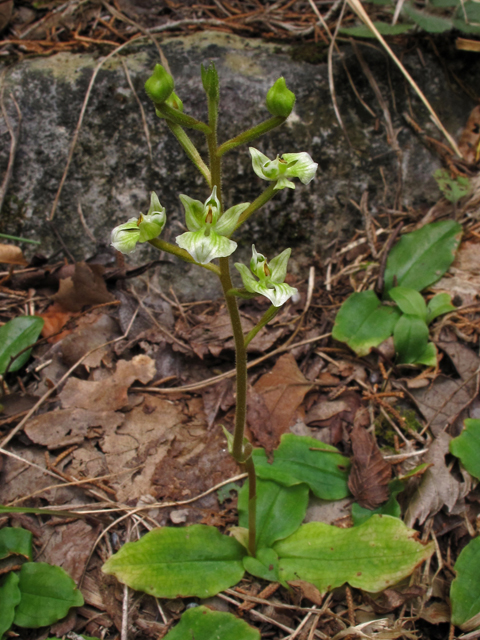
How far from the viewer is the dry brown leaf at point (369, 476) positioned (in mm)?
2828

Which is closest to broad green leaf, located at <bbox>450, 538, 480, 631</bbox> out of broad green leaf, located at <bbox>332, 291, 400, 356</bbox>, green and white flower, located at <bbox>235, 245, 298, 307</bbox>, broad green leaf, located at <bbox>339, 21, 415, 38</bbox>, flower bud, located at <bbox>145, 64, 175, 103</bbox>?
broad green leaf, located at <bbox>332, 291, 400, 356</bbox>

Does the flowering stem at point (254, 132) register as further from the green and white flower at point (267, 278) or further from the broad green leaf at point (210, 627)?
the broad green leaf at point (210, 627)

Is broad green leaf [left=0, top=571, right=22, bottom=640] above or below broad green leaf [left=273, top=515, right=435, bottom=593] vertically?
below

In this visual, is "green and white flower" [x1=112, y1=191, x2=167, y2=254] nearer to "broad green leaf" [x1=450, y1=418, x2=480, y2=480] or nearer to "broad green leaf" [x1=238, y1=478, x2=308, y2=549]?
"broad green leaf" [x1=238, y1=478, x2=308, y2=549]

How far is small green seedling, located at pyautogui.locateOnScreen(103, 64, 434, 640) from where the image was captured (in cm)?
197

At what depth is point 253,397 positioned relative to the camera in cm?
334

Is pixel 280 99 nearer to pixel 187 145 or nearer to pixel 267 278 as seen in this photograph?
pixel 187 145

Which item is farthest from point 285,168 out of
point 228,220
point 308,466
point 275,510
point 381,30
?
point 381,30

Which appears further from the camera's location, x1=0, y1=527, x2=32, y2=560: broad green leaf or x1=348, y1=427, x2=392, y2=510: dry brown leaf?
x1=348, y1=427, x2=392, y2=510: dry brown leaf

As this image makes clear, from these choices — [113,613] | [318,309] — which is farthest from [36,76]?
[113,613]

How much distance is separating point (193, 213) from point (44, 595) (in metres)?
2.18

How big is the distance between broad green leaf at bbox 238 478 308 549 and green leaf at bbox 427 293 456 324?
1.64 metres

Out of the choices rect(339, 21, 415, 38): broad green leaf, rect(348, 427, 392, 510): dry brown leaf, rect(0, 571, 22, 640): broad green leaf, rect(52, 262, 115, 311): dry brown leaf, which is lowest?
rect(0, 571, 22, 640): broad green leaf

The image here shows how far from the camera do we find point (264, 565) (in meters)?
2.71
